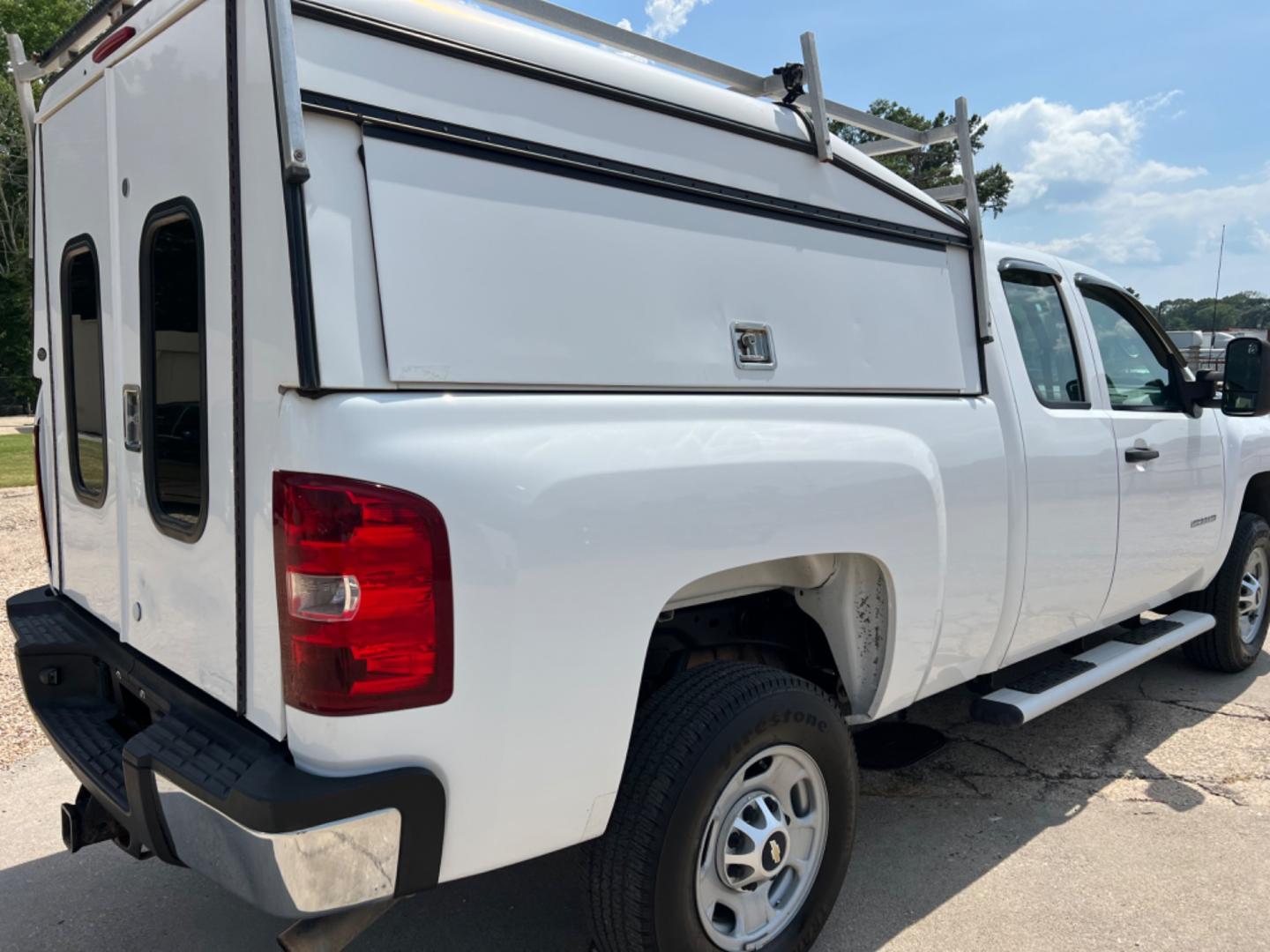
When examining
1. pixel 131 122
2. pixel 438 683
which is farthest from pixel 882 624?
pixel 131 122

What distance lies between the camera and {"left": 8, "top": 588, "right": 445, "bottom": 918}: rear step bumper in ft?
6.07

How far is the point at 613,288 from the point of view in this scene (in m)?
2.34

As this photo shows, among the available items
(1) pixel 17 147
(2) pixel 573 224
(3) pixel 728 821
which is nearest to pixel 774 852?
(3) pixel 728 821

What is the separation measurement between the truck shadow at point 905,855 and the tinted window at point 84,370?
1332 millimetres

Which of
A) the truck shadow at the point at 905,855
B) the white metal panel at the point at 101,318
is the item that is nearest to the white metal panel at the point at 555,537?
the truck shadow at the point at 905,855

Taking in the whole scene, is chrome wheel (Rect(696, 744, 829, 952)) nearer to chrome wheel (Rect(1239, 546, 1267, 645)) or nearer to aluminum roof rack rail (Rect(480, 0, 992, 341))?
aluminum roof rack rail (Rect(480, 0, 992, 341))

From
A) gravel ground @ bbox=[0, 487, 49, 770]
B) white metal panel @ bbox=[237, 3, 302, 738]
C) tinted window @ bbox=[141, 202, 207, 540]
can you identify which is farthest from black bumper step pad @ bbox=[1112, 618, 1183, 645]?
gravel ground @ bbox=[0, 487, 49, 770]

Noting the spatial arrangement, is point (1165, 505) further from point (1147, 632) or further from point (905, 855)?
point (905, 855)

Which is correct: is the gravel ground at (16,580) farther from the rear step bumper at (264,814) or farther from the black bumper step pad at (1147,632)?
the black bumper step pad at (1147,632)

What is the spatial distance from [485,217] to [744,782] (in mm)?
1523

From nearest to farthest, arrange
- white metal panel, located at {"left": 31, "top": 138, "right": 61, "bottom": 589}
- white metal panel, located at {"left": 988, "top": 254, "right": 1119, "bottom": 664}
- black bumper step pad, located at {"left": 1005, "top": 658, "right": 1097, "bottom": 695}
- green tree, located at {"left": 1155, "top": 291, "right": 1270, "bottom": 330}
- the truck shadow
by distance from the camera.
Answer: the truck shadow, white metal panel, located at {"left": 31, "top": 138, "right": 61, "bottom": 589}, white metal panel, located at {"left": 988, "top": 254, "right": 1119, "bottom": 664}, black bumper step pad, located at {"left": 1005, "top": 658, "right": 1097, "bottom": 695}, green tree, located at {"left": 1155, "top": 291, "right": 1270, "bottom": 330}

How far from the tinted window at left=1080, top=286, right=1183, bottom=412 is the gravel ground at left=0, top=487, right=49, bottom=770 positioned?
5041mm

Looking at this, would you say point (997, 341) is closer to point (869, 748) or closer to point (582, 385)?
point (869, 748)

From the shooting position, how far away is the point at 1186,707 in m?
4.93
